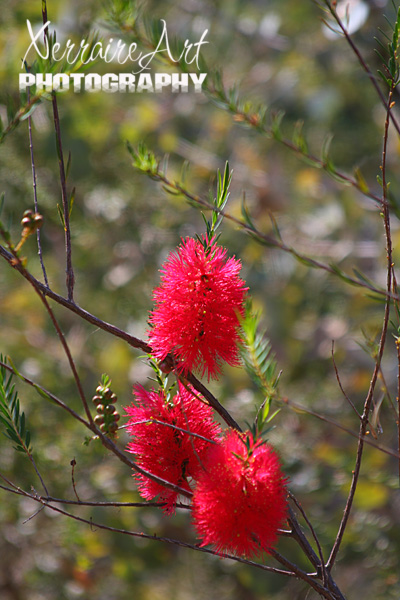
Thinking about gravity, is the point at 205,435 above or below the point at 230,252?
below

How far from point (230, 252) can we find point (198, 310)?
154 centimetres

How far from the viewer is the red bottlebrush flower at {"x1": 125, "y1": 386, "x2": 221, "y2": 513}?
52 centimetres

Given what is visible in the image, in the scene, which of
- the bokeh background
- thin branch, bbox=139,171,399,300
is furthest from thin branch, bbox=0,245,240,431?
the bokeh background

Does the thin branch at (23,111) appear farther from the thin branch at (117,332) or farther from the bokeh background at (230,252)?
the bokeh background at (230,252)

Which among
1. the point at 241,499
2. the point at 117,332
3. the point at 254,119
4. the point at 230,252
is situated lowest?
the point at 241,499

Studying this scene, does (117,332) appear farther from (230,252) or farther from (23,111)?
(230,252)

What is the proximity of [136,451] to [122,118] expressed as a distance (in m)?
1.97

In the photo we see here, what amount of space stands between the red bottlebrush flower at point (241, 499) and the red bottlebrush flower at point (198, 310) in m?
0.07

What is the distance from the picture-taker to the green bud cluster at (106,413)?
47 cm

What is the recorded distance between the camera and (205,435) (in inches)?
20.8

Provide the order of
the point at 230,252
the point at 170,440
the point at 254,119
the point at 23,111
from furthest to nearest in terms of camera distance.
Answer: the point at 230,252
the point at 254,119
the point at 170,440
the point at 23,111

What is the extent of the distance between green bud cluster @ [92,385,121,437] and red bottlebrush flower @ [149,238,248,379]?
51 mm

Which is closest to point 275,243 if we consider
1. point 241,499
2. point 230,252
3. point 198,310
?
point 198,310

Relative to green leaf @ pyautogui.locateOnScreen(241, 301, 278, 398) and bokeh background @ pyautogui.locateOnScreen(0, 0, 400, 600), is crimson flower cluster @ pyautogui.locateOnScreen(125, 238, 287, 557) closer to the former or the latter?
green leaf @ pyautogui.locateOnScreen(241, 301, 278, 398)
